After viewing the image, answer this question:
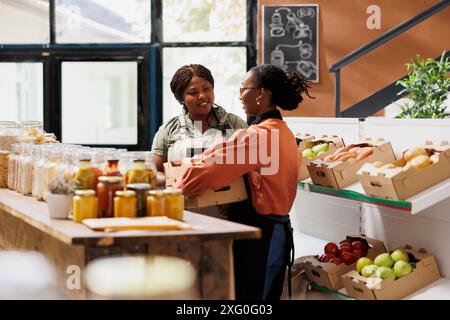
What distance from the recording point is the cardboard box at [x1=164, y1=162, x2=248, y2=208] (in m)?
3.46

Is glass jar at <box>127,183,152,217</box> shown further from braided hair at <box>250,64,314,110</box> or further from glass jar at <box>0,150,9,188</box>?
glass jar at <box>0,150,9,188</box>

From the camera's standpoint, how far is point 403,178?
127 inches

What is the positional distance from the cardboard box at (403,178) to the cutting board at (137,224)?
105 centimetres

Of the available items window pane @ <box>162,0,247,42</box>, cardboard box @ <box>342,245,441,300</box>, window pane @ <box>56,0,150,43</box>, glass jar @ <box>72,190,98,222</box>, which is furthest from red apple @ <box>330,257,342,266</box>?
window pane @ <box>56,0,150,43</box>

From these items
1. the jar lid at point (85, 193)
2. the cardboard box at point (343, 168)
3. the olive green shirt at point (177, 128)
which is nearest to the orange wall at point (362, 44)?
the olive green shirt at point (177, 128)

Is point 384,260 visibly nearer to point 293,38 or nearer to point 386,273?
point 386,273

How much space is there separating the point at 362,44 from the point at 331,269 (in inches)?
164

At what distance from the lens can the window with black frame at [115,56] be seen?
7.71m

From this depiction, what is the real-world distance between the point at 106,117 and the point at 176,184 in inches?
184

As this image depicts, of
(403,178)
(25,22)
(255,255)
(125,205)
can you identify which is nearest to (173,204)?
(125,205)

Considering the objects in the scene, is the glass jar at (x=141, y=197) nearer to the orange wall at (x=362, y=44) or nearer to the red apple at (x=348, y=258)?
the red apple at (x=348, y=258)

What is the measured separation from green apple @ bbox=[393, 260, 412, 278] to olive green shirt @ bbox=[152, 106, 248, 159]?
1213mm
